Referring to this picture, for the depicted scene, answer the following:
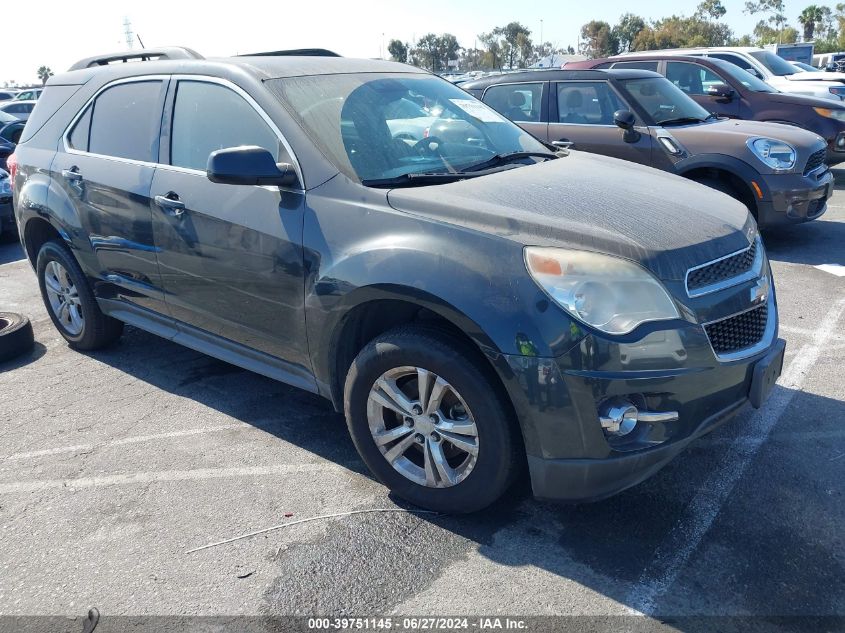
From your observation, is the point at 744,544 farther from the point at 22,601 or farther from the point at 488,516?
the point at 22,601

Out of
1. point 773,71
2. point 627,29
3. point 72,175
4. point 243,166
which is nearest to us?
point 243,166

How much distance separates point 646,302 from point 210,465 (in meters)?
2.22

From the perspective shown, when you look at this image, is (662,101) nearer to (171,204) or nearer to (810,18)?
(171,204)

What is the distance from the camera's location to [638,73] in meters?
8.02

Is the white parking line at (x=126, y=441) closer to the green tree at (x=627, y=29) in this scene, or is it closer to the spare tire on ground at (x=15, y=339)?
the spare tire on ground at (x=15, y=339)

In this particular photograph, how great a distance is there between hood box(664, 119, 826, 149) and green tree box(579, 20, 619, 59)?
232 feet

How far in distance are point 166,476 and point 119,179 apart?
174 centimetres

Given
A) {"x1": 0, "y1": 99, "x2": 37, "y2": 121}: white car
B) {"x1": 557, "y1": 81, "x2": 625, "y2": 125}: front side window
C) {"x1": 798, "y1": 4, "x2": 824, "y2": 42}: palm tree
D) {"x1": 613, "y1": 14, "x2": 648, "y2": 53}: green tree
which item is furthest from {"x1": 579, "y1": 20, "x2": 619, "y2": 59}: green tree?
{"x1": 557, "y1": 81, "x2": 625, "y2": 125}: front side window

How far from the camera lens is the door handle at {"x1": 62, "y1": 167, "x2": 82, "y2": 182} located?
4527mm

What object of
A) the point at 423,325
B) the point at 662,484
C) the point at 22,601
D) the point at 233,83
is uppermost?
the point at 233,83

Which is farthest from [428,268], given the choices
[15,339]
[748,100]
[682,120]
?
[748,100]

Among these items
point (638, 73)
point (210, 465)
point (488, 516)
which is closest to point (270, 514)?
point (210, 465)

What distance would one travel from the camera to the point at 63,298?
519 centimetres

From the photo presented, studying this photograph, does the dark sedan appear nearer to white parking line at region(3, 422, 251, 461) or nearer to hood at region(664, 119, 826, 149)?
hood at region(664, 119, 826, 149)
